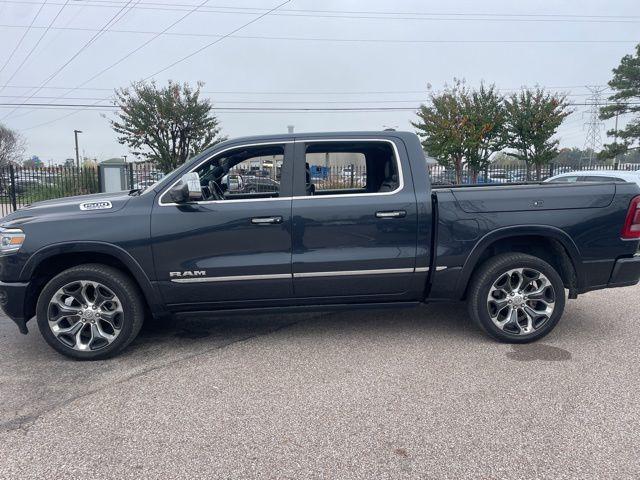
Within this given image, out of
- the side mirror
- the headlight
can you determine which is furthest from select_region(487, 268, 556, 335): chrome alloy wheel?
the headlight

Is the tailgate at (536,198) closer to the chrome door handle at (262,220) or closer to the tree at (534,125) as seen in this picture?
the chrome door handle at (262,220)

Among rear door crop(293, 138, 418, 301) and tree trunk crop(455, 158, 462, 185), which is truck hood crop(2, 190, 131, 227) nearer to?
rear door crop(293, 138, 418, 301)

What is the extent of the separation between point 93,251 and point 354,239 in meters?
2.22

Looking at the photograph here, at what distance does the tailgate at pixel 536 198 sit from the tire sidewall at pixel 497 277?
0.49 metres

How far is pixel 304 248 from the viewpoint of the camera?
170 inches

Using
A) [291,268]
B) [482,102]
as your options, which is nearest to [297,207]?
[291,268]

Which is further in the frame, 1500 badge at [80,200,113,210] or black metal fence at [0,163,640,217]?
black metal fence at [0,163,640,217]

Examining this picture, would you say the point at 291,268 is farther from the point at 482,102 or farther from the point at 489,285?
the point at 482,102

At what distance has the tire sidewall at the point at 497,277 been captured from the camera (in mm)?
4480

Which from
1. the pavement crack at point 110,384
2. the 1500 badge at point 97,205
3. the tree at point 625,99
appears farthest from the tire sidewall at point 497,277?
the tree at point 625,99

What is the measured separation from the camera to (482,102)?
1808 cm

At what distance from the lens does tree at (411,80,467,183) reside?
17.8m

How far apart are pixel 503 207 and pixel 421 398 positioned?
1.89m

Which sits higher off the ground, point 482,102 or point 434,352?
point 482,102
